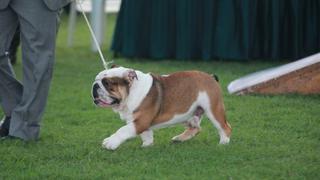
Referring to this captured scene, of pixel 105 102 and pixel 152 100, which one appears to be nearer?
pixel 105 102

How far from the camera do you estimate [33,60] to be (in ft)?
22.4

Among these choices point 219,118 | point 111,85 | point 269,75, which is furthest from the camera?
point 269,75

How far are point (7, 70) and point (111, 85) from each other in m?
1.26

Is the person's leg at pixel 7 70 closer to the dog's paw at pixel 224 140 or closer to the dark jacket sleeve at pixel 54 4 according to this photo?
the dark jacket sleeve at pixel 54 4

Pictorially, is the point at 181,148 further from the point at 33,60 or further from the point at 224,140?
the point at 33,60

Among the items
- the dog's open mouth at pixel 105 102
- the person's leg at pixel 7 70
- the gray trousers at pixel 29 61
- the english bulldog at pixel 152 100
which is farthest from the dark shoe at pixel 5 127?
the dog's open mouth at pixel 105 102

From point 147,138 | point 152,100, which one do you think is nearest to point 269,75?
point 147,138

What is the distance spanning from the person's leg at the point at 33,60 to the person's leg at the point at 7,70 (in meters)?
0.16

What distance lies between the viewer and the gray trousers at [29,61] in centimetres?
675

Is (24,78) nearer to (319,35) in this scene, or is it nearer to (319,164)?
(319,164)

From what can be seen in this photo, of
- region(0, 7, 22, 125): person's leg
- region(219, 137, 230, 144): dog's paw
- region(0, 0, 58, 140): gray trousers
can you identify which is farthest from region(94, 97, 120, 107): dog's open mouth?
region(0, 7, 22, 125): person's leg

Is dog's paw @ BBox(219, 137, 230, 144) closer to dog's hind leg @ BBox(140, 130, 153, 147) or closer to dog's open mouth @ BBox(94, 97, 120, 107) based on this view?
dog's hind leg @ BBox(140, 130, 153, 147)

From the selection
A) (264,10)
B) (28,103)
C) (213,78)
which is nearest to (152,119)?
(213,78)

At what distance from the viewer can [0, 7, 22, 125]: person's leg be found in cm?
690
